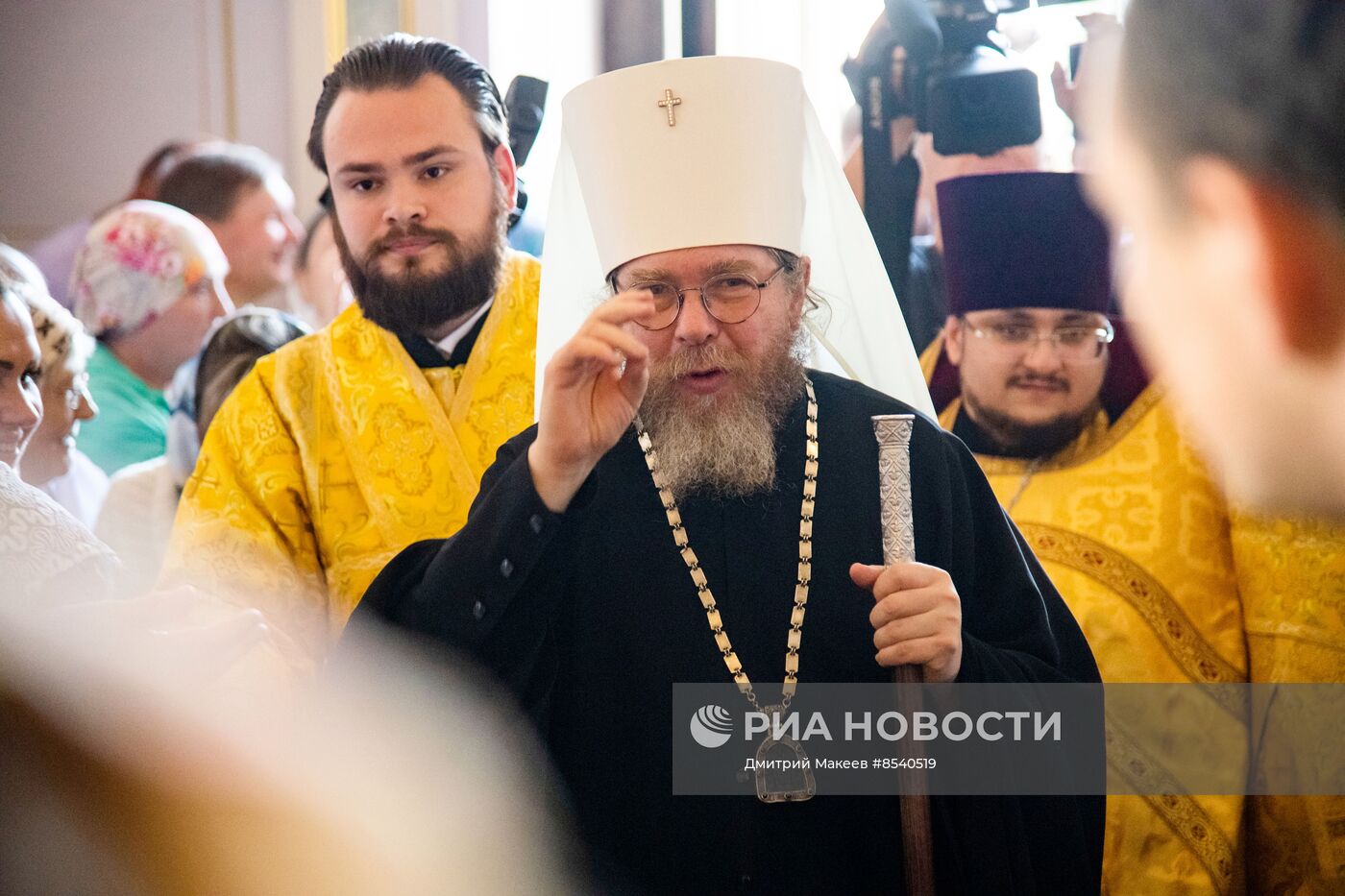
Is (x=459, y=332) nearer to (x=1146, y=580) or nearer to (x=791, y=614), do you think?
(x=791, y=614)

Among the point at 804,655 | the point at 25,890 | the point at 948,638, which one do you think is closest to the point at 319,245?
the point at 804,655

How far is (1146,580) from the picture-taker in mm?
3525

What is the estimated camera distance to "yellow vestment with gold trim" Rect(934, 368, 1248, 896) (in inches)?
134

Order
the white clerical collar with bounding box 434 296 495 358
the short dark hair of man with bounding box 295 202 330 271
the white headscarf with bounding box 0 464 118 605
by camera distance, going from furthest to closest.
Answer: the short dark hair of man with bounding box 295 202 330 271
the white clerical collar with bounding box 434 296 495 358
the white headscarf with bounding box 0 464 118 605

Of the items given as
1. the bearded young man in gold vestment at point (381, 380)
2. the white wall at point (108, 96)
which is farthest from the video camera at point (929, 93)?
the white wall at point (108, 96)

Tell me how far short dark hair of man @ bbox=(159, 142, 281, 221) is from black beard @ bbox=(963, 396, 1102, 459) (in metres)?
3.22

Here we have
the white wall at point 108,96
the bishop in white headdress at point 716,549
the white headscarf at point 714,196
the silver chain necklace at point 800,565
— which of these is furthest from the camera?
the white wall at point 108,96

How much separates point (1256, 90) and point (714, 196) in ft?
6.46

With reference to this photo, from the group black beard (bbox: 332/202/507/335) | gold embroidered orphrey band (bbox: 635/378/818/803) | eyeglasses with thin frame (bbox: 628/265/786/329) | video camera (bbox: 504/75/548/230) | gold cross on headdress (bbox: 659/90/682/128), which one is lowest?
gold embroidered orphrey band (bbox: 635/378/818/803)

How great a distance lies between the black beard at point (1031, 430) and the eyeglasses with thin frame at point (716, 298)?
1.20 m

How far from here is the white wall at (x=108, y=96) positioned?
698 centimetres

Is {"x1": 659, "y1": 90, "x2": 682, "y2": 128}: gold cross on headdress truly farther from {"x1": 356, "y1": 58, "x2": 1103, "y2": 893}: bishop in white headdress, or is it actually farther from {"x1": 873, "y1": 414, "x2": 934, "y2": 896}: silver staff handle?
{"x1": 873, "y1": 414, "x2": 934, "y2": 896}: silver staff handle

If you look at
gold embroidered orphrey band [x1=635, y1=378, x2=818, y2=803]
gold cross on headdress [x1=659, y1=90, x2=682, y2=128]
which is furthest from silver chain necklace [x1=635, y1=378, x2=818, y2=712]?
gold cross on headdress [x1=659, y1=90, x2=682, y2=128]

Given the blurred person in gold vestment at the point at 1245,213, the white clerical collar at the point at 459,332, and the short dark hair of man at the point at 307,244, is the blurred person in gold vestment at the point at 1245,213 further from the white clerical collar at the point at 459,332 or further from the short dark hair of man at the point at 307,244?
the short dark hair of man at the point at 307,244
